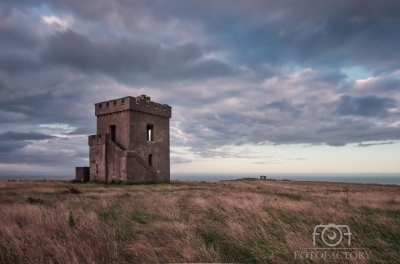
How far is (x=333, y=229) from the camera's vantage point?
545 cm

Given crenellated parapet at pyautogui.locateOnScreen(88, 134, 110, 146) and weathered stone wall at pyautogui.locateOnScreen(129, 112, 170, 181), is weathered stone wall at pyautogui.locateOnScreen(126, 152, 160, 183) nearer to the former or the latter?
weathered stone wall at pyautogui.locateOnScreen(129, 112, 170, 181)

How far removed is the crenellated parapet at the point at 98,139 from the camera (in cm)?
2414

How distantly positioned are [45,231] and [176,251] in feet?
9.76

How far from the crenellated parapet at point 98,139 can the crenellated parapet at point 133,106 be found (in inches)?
102

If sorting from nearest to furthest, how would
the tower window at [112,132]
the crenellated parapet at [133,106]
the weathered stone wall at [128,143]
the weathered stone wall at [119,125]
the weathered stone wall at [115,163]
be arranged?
the weathered stone wall at [115,163]
the weathered stone wall at [128,143]
the weathered stone wall at [119,125]
the crenellated parapet at [133,106]
the tower window at [112,132]

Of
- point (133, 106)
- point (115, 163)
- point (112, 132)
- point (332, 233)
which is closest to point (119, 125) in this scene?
point (112, 132)

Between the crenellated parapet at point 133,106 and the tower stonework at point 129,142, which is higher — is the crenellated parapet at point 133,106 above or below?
above

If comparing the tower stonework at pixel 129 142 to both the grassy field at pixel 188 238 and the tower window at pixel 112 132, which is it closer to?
the tower window at pixel 112 132

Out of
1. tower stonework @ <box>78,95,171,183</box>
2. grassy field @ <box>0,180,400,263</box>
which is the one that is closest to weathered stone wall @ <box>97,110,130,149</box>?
tower stonework @ <box>78,95,171,183</box>

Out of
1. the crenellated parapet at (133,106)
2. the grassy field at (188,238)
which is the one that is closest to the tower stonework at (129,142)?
the crenellated parapet at (133,106)

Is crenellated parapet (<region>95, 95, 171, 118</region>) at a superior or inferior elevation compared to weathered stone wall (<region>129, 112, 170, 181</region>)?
superior

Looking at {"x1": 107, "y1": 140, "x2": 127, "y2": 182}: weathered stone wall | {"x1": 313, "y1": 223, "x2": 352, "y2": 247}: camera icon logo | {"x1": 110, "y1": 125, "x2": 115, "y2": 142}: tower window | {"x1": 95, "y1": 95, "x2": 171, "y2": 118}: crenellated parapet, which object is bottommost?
{"x1": 313, "y1": 223, "x2": 352, "y2": 247}: camera icon logo

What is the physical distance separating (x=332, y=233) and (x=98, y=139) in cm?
2296

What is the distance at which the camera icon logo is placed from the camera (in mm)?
4652
